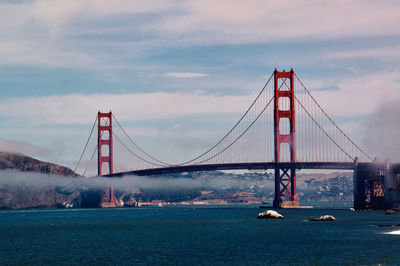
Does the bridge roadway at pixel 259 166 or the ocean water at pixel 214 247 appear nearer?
the ocean water at pixel 214 247

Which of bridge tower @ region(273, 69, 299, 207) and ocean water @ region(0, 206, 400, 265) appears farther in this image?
bridge tower @ region(273, 69, 299, 207)

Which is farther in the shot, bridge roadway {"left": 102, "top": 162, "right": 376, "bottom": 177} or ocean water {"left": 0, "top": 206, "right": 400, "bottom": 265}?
bridge roadway {"left": 102, "top": 162, "right": 376, "bottom": 177}

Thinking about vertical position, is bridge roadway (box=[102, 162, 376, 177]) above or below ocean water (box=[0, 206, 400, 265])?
above

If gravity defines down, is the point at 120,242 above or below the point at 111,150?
below

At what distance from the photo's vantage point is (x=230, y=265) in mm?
43344

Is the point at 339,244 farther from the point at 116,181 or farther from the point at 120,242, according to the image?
the point at 116,181

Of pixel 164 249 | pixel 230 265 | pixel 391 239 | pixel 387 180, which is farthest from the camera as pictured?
pixel 387 180

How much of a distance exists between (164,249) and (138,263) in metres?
9.60

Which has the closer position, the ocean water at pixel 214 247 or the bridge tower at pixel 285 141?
the ocean water at pixel 214 247

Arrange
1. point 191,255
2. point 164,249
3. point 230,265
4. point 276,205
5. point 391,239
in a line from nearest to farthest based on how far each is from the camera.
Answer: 1. point 230,265
2. point 191,255
3. point 164,249
4. point 391,239
5. point 276,205

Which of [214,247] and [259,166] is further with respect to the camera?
[259,166]

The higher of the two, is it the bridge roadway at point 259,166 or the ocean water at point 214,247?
the bridge roadway at point 259,166

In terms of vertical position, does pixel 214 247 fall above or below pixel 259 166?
below

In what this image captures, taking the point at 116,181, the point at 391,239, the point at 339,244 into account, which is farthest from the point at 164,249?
the point at 116,181
